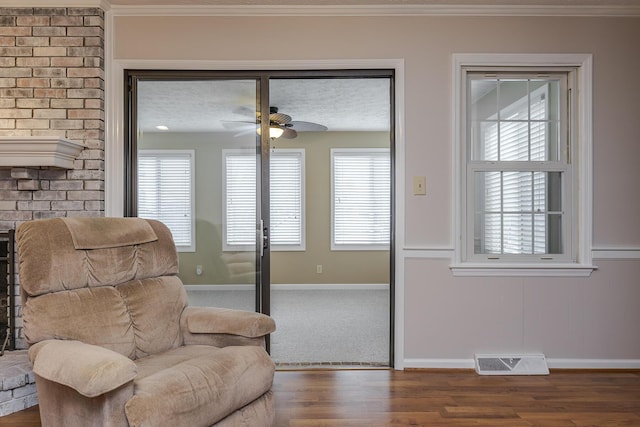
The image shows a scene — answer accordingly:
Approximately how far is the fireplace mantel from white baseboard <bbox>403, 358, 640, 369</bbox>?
102 inches

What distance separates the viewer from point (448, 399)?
235 centimetres

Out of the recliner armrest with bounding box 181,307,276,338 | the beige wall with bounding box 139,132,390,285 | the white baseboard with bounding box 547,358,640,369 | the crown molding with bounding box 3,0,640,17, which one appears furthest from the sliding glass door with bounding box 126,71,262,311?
the beige wall with bounding box 139,132,390,285

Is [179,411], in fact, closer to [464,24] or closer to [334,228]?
[464,24]

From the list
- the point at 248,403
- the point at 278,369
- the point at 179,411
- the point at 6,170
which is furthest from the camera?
the point at 278,369

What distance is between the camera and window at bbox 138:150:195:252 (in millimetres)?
2863

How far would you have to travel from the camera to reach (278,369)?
284cm

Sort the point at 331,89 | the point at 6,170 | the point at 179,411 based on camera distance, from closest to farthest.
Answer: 1. the point at 179,411
2. the point at 6,170
3. the point at 331,89

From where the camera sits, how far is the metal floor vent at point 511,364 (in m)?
2.71

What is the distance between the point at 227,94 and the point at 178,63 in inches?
14.7

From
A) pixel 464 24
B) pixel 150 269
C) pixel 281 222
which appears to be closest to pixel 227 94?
pixel 150 269

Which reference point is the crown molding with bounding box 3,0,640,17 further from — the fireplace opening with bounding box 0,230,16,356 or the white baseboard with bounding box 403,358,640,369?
the white baseboard with bounding box 403,358,640,369

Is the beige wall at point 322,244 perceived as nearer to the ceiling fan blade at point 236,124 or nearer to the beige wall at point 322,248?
the beige wall at point 322,248

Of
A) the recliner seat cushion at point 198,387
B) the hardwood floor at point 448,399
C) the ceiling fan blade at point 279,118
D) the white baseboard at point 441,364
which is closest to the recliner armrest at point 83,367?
the recliner seat cushion at point 198,387

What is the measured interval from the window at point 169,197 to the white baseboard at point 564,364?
179cm
